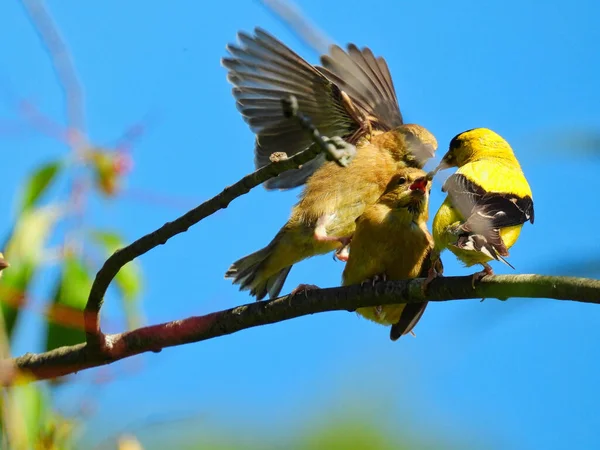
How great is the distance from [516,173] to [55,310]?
2.47m

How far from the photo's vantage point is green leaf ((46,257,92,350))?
3365 mm

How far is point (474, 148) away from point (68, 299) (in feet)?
8.99

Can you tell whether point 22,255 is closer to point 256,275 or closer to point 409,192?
point 409,192

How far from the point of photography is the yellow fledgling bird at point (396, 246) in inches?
168

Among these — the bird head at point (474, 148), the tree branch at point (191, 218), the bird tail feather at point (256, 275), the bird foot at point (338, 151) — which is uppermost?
the bird tail feather at point (256, 275)

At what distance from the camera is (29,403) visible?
249cm

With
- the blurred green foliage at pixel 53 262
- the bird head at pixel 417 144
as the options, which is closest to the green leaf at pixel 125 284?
the blurred green foliage at pixel 53 262

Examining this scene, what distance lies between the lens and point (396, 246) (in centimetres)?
426

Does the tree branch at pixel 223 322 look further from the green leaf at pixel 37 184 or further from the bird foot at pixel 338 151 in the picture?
the bird foot at pixel 338 151

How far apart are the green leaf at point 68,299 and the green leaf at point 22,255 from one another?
13cm

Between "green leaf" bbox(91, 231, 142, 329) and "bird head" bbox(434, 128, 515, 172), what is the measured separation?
2.20 metres

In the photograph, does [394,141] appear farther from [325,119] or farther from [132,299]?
[132,299]

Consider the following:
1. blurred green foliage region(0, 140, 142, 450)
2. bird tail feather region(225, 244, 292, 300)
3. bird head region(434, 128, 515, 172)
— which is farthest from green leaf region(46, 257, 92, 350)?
bird head region(434, 128, 515, 172)

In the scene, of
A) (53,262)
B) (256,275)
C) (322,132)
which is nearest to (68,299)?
(53,262)
